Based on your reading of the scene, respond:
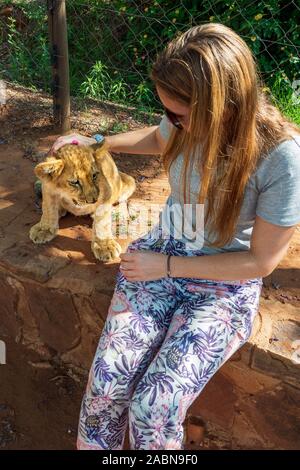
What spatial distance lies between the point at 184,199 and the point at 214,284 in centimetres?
31

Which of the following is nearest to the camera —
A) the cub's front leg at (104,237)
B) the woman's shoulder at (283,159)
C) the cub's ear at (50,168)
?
the woman's shoulder at (283,159)

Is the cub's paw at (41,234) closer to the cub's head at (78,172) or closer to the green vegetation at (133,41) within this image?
the cub's head at (78,172)

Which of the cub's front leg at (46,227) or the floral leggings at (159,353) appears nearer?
the floral leggings at (159,353)

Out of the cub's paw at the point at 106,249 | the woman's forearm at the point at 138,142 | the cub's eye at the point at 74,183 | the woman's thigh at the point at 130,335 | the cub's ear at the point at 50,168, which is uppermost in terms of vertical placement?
the woman's forearm at the point at 138,142

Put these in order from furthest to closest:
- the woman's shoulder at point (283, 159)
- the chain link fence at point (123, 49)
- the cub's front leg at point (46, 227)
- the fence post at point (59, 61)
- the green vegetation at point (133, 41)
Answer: the green vegetation at point (133, 41), the chain link fence at point (123, 49), the fence post at point (59, 61), the cub's front leg at point (46, 227), the woman's shoulder at point (283, 159)

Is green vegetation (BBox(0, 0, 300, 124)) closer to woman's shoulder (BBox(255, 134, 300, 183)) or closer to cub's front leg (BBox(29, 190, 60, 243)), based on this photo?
cub's front leg (BBox(29, 190, 60, 243))

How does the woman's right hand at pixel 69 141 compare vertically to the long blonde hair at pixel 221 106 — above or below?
below

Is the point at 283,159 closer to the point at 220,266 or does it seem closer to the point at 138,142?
the point at 220,266

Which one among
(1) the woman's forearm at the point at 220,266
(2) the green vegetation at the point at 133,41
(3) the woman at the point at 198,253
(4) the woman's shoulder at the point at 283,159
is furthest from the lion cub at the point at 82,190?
(2) the green vegetation at the point at 133,41

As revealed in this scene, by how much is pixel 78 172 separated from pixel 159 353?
86 cm

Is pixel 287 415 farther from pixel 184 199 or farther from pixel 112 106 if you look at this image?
pixel 112 106

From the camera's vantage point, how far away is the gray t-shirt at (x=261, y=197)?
1.58 metres

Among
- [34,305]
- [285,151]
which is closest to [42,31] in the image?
[34,305]

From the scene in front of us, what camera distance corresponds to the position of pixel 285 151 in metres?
1.58
